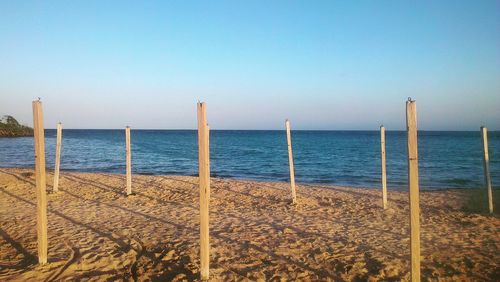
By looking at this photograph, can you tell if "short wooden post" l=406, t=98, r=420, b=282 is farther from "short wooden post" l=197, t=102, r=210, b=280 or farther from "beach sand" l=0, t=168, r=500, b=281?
"short wooden post" l=197, t=102, r=210, b=280

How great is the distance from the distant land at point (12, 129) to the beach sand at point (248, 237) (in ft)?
203

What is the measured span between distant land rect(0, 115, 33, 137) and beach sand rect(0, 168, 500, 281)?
61840mm

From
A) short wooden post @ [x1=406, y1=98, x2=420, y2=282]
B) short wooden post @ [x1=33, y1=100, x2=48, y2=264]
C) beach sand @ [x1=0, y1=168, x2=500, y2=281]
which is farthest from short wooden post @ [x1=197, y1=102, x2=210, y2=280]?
short wooden post @ [x1=406, y1=98, x2=420, y2=282]

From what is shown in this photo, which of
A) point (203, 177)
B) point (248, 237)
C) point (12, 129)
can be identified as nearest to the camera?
point (203, 177)

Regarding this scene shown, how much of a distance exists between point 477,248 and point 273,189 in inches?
314

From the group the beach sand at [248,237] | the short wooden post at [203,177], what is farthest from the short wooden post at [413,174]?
the short wooden post at [203,177]

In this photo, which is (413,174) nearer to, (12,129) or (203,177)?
(203,177)

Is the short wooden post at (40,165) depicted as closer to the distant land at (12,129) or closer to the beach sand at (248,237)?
the beach sand at (248,237)

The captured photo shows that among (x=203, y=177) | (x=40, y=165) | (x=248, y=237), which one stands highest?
(x=40, y=165)

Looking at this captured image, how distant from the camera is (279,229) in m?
7.75

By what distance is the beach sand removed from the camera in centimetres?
534

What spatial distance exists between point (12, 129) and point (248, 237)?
72137 mm

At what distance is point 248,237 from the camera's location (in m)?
7.12

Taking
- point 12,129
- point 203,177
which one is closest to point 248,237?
point 203,177
